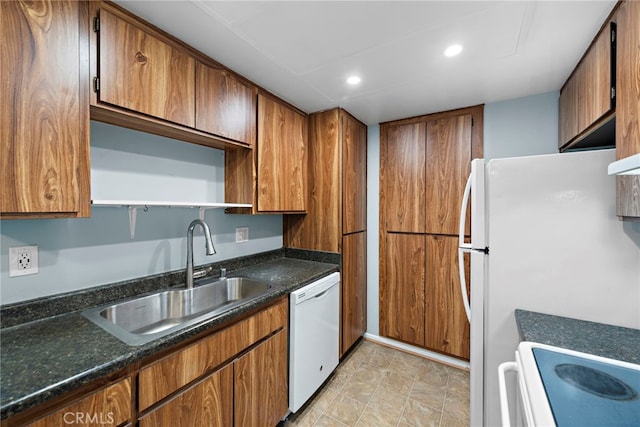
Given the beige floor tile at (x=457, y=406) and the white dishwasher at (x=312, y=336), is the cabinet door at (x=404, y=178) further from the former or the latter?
the beige floor tile at (x=457, y=406)

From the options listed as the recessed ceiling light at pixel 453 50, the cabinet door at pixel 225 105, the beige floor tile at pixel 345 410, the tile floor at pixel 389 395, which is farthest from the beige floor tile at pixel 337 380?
the recessed ceiling light at pixel 453 50

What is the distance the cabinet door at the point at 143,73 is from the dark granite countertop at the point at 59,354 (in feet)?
3.16

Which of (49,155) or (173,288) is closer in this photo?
(49,155)

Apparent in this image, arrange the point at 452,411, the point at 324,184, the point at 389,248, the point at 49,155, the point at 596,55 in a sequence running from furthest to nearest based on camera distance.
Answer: the point at 389,248
the point at 324,184
the point at 452,411
the point at 596,55
the point at 49,155

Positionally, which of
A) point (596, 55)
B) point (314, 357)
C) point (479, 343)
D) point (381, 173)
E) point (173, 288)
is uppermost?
point (596, 55)

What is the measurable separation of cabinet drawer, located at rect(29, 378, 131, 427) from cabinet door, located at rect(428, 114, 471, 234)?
7.62 feet

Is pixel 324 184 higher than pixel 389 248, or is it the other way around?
pixel 324 184

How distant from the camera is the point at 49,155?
958 millimetres

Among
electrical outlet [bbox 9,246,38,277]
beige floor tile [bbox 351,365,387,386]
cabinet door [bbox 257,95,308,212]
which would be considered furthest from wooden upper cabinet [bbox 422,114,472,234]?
electrical outlet [bbox 9,246,38,277]

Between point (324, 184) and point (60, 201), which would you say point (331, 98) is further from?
point (60, 201)

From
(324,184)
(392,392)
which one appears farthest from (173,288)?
(392,392)

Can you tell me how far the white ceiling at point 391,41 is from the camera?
114 cm

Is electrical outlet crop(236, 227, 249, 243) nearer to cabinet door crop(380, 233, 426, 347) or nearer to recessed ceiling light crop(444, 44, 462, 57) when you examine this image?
cabinet door crop(380, 233, 426, 347)

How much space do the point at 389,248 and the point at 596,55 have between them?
1.89 meters
